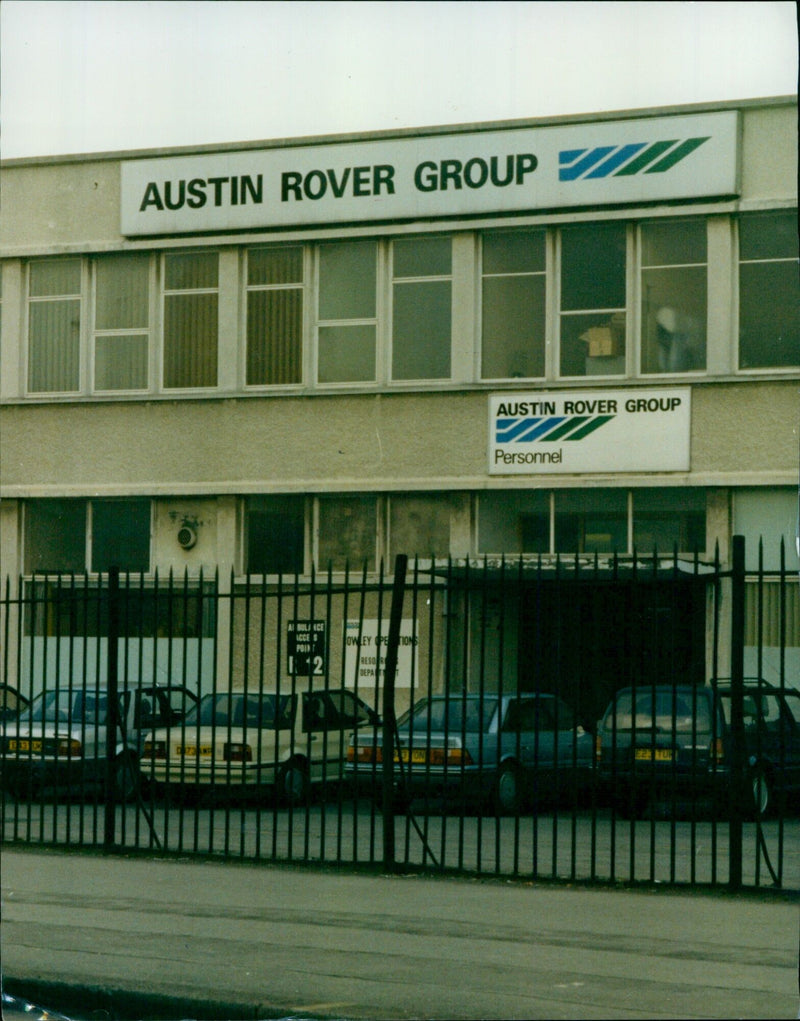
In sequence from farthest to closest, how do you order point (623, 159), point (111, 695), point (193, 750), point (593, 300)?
point (593, 300)
point (623, 159)
point (193, 750)
point (111, 695)

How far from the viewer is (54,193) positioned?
50.5ft

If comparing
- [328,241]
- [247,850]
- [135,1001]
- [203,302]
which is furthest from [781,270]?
[135,1001]

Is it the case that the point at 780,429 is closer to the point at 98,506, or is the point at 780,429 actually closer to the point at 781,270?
the point at 781,270

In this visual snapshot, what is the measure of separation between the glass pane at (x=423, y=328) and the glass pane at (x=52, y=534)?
448 centimetres

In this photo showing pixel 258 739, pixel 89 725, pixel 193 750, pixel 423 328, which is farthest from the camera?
pixel 423 328

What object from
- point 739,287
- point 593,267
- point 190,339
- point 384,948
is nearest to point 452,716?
point 190,339

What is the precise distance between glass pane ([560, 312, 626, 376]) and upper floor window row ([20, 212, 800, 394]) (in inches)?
0.8

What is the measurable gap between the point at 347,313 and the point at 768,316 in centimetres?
480

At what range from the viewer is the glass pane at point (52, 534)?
1563 cm

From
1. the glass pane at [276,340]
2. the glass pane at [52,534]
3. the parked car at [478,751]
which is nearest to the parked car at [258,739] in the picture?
the parked car at [478,751]

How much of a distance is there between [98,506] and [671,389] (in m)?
6.66

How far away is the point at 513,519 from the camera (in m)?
18.1

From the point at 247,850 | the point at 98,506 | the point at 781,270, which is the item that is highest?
the point at 781,270

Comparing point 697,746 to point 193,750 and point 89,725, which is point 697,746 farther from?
point 89,725
